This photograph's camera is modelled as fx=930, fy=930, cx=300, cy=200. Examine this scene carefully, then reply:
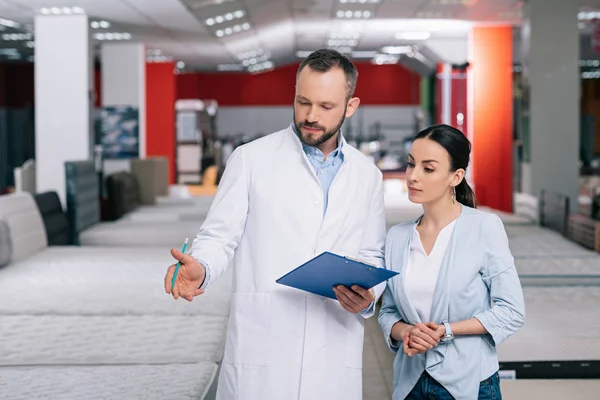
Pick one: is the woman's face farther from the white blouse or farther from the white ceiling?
the white ceiling

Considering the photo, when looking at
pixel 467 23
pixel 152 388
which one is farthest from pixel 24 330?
pixel 467 23

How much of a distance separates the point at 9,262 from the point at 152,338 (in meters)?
2.47

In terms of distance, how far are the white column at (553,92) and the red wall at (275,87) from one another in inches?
558

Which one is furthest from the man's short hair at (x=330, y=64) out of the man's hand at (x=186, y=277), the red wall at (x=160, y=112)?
the red wall at (x=160, y=112)

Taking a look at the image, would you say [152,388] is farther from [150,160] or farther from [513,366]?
[150,160]

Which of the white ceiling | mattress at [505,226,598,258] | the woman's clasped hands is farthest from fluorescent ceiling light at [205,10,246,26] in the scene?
the woman's clasped hands

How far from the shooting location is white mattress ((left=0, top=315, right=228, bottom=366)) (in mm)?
3838

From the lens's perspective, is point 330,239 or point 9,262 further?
point 9,262

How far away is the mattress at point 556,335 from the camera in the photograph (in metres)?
4.03

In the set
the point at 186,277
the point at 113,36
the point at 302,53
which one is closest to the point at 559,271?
the point at 186,277

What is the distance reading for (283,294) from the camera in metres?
2.27

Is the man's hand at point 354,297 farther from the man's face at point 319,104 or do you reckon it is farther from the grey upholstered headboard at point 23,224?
the grey upholstered headboard at point 23,224

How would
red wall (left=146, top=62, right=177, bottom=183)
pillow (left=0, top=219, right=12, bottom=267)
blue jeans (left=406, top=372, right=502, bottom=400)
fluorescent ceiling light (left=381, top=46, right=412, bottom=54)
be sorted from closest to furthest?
blue jeans (left=406, top=372, right=502, bottom=400) → pillow (left=0, top=219, right=12, bottom=267) → fluorescent ceiling light (left=381, top=46, right=412, bottom=54) → red wall (left=146, top=62, right=177, bottom=183)

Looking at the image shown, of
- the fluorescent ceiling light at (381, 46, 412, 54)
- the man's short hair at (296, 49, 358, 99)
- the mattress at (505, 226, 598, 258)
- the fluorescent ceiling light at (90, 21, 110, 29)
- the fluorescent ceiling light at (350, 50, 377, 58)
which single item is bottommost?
the mattress at (505, 226, 598, 258)
